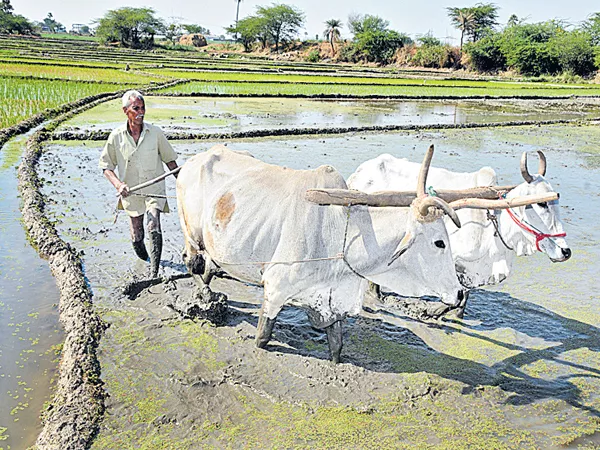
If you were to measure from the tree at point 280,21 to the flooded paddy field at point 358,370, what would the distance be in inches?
2972

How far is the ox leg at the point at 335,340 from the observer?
421cm

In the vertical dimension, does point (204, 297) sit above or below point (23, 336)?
above

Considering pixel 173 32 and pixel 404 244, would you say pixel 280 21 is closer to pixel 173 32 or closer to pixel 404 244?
pixel 173 32

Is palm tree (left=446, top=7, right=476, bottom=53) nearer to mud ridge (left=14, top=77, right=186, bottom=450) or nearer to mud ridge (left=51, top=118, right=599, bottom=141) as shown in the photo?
mud ridge (left=51, top=118, right=599, bottom=141)

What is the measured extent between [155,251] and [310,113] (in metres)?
15.2

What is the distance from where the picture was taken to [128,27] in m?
71.7

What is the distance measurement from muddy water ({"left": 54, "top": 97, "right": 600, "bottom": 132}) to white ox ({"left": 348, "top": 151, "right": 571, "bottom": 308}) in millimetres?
10527

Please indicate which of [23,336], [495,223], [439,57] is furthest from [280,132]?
[439,57]

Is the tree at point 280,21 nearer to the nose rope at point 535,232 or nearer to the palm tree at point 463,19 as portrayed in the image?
the palm tree at point 463,19

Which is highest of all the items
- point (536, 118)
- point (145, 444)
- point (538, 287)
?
point (536, 118)

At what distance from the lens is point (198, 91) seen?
23.9m

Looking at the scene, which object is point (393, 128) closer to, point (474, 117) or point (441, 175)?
point (474, 117)

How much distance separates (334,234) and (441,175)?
182 centimetres

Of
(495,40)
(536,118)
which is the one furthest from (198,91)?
(495,40)
